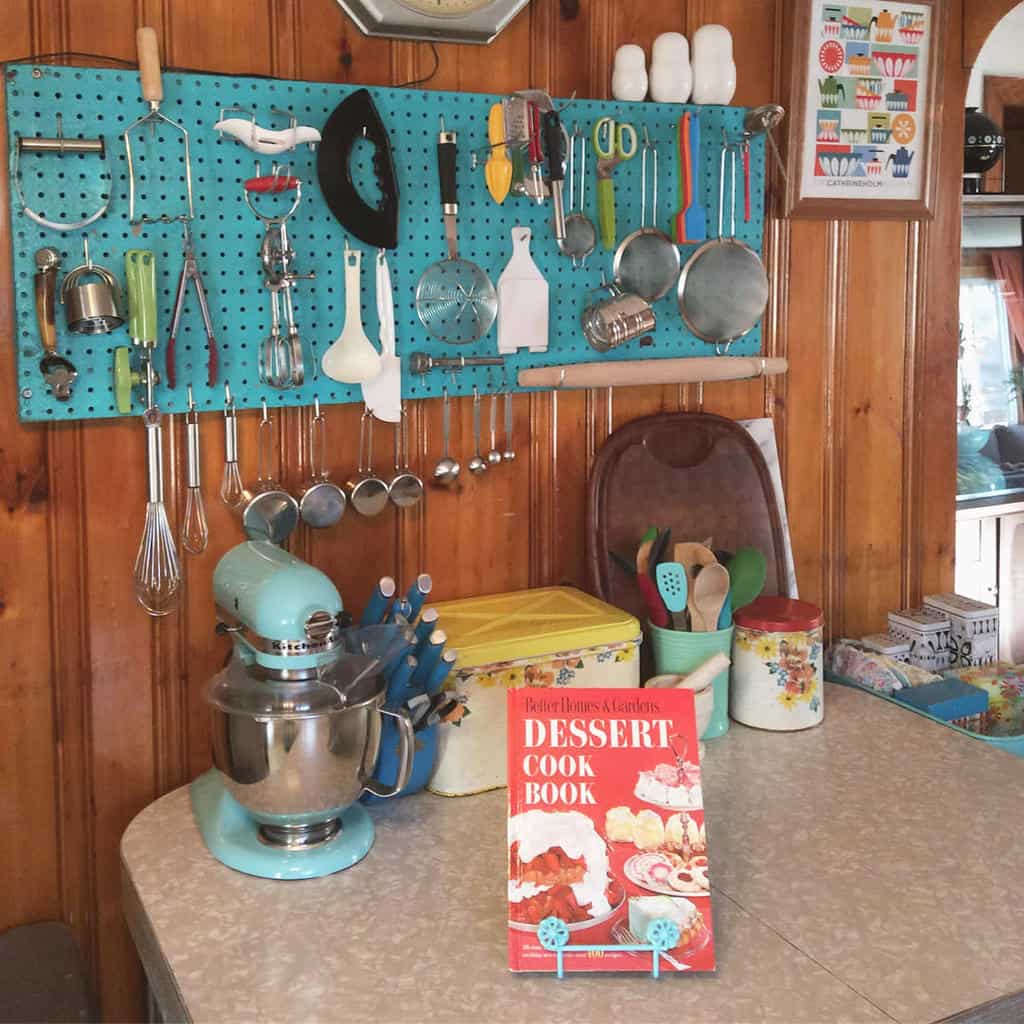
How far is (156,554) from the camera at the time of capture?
5.30 feet

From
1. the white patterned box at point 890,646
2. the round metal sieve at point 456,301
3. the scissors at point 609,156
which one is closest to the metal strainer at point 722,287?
the scissors at point 609,156

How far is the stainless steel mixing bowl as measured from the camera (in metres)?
1.35

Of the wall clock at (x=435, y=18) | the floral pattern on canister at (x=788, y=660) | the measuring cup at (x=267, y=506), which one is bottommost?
the floral pattern on canister at (x=788, y=660)

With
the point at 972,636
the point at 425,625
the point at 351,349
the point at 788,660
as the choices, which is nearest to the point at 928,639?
the point at 972,636

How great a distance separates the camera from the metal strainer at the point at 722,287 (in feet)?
6.43

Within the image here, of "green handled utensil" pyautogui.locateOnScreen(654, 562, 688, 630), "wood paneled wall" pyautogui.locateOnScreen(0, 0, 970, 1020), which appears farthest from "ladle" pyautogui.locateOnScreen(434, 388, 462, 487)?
"green handled utensil" pyautogui.locateOnScreen(654, 562, 688, 630)

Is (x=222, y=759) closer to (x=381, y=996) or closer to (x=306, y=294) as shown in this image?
(x=381, y=996)

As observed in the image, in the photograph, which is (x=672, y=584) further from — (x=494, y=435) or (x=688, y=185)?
(x=688, y=185)

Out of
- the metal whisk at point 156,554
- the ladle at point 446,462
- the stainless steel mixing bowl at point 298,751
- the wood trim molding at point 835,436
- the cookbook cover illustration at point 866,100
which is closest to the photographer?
the stainless steel mixing bowl at point 298,751

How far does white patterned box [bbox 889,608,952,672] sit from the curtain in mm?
1417

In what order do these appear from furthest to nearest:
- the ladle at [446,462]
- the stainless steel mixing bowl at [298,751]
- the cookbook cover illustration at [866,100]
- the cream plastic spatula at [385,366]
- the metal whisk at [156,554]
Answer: the cookbook cover illustration at [866,100] → the ladle at [446,462] → the cream plastic spatula at [385,366] → the metal whisk at [156,554] → the stainless steel mixing bowl at [298,751]

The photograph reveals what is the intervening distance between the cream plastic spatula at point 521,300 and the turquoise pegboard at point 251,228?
2 centimetres

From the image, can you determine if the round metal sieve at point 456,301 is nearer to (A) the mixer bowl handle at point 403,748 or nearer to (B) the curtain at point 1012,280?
(A) the mixer bowl handle at point 403,748

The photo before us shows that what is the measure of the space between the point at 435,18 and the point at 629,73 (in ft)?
1.06
